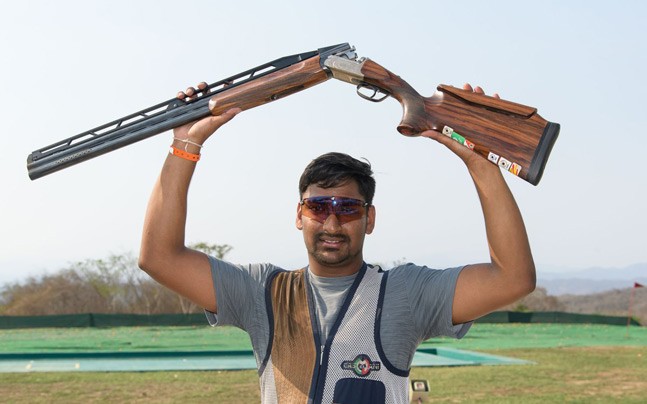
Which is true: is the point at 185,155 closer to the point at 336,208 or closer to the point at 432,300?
the point at 336,208

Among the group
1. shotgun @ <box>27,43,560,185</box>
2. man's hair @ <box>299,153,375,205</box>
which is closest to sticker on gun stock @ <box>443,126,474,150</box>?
shotgun @ <box>27,43,560,185</box>

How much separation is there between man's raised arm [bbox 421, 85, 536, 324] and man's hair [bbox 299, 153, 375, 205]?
442 mm

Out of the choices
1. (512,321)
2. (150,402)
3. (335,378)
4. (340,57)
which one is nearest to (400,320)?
(335,378)

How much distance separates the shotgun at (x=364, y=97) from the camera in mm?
3066

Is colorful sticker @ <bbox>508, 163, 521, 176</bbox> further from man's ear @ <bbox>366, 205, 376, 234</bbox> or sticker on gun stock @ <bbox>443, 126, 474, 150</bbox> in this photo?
man's ear @ <bbox>366, 205, 376, 234</bbox>

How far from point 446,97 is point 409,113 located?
0.16 m

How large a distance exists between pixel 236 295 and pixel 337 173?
23.6 inches

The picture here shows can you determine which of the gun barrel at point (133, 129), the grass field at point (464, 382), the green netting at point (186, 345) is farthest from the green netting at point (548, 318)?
the gun barrel at point (133, 129)

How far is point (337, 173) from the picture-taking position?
128 inches

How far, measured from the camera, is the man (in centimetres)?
301

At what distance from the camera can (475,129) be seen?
3154 mm

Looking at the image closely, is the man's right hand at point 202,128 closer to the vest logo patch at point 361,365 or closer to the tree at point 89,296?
the vest logo patch at point 361,365

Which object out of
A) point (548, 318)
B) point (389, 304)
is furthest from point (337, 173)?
point (548, 318)

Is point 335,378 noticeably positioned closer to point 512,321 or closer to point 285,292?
point 285,292
